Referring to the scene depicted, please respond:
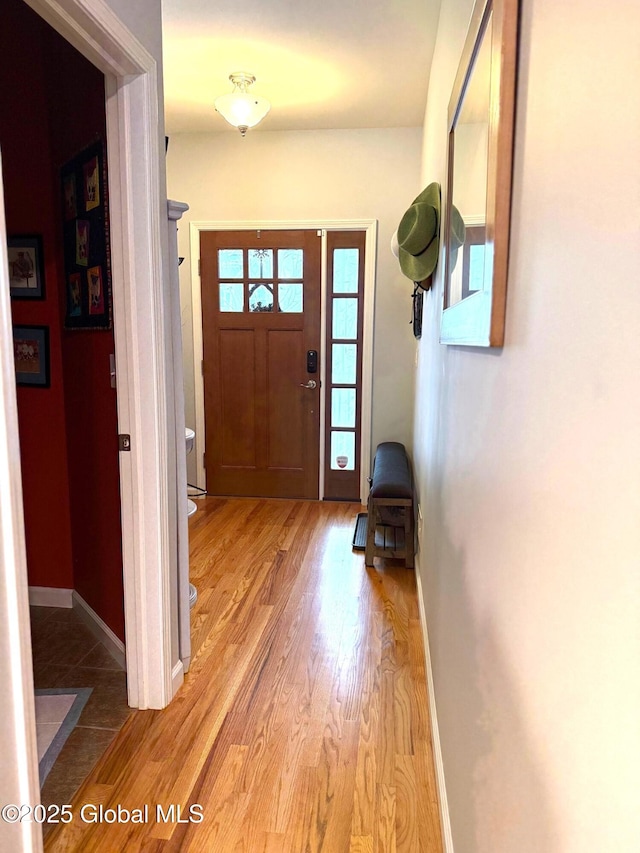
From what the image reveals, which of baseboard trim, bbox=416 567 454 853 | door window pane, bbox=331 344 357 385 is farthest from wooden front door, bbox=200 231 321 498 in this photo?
baseboard trim, bbox=416 567 454 853

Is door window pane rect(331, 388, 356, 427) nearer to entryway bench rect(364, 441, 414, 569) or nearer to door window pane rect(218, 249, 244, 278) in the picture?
entryway bench rect(364, 441, 414, 569)

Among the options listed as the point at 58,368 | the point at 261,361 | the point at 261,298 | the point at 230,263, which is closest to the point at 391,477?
the point at 261,361

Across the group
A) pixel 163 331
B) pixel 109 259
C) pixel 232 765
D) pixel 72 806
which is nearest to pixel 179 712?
pixel 232 765

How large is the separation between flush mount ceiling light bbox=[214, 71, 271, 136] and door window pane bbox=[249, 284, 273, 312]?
127 cm

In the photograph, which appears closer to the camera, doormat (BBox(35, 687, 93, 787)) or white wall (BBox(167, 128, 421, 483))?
doormat (BBox(35, 687, 93, 787))

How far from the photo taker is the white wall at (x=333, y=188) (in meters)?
4.24

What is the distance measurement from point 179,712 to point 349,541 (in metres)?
1.86

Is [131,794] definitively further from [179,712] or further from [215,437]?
[215,437]

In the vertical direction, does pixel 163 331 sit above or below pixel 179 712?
above

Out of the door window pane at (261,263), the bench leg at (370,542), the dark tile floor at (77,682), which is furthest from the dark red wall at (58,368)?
the door window pane at (261,263)

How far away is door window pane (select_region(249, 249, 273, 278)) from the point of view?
4.42 m

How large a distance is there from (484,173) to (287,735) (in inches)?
70.4

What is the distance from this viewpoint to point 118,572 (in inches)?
89.0

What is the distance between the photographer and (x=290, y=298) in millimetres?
4422
